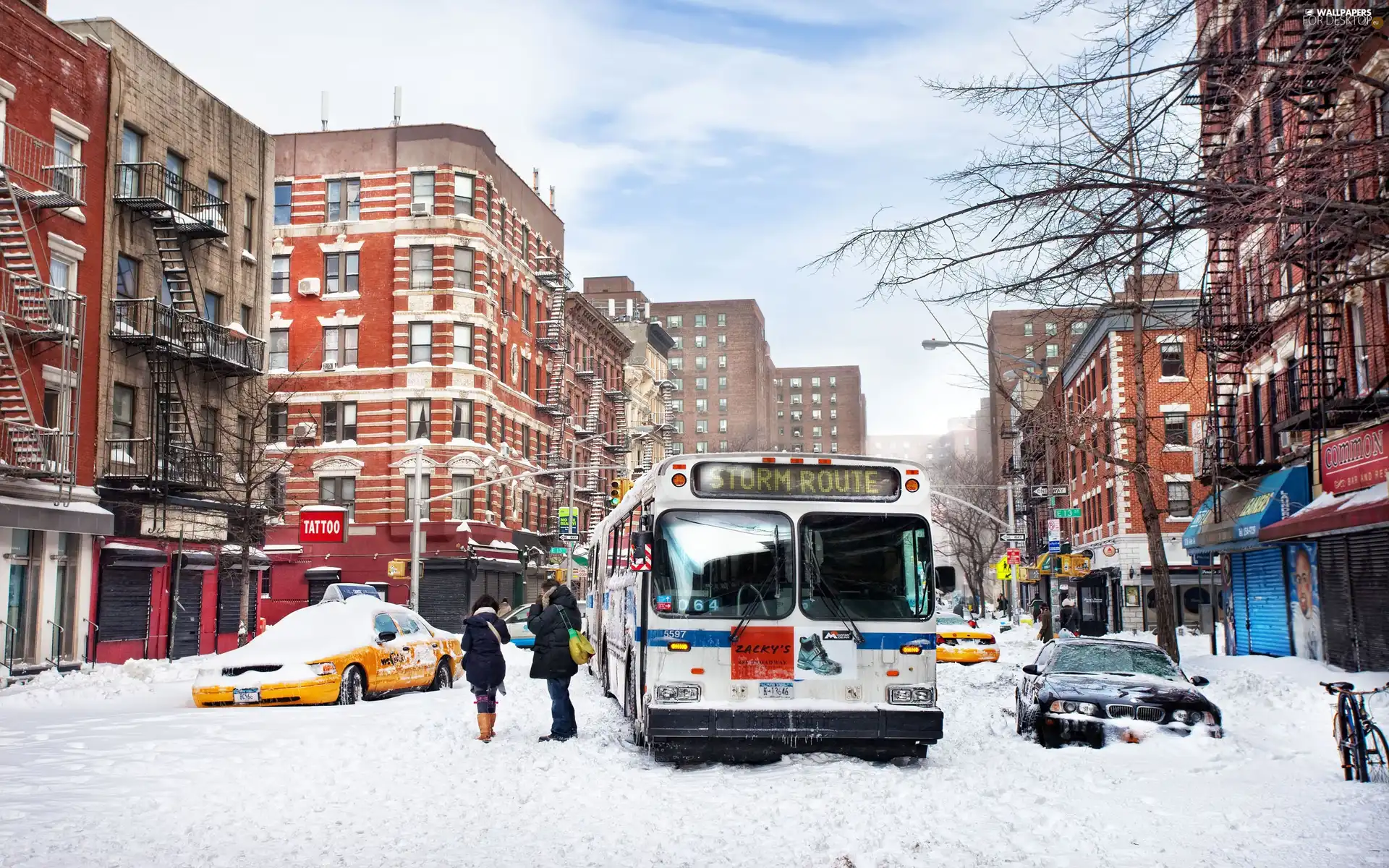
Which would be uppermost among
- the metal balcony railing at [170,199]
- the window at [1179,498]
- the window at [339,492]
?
the metal balcony railing at [170,199]

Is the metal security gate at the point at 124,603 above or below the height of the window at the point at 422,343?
below

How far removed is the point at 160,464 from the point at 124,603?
11.4 feet

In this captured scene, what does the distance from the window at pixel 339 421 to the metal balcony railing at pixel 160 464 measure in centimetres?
2071

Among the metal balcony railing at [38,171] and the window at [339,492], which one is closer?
the metal balcony railing at [38,171]

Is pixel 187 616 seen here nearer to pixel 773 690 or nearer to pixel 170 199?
pixel 170 199

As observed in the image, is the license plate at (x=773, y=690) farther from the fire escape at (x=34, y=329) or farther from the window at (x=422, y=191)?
the window at (x=422, y=191)

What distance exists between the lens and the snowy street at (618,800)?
848 cm

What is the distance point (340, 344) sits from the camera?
2160 inches

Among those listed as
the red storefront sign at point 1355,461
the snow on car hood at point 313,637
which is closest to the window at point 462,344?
the snow on car hood at point 313,637

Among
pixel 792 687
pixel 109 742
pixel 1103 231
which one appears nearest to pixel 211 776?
pixel 109 742

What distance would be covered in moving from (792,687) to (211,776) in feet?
17.5

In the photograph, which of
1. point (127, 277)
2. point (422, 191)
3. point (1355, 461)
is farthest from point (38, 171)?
point (422, 191)

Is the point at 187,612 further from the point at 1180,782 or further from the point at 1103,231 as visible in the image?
the point at 1103,231

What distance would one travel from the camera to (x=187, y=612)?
34.7 m
